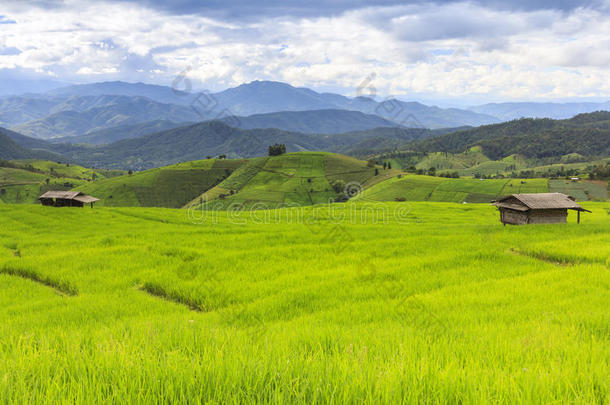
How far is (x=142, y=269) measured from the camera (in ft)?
51.9

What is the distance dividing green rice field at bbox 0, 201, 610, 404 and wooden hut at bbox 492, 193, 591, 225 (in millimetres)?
12517

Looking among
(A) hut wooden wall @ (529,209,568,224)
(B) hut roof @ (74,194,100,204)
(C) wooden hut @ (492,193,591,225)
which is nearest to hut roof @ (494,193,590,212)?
(C) wooden hut @ (492,193,591,225)

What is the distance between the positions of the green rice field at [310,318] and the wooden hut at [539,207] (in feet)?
41.1

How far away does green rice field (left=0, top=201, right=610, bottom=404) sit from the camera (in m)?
2.32

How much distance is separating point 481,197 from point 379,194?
47.5 meters

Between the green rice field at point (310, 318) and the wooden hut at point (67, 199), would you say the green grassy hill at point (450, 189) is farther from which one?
the green rice field at point (310, 318)

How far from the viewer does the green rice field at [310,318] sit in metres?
2.32

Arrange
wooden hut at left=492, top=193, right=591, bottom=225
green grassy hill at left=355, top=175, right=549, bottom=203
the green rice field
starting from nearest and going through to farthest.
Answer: the green rice field → wooden hut at left=492, top=193, right=591, bottom=225 → green grassy hill at left=355, top=175, right=549, bottom=203

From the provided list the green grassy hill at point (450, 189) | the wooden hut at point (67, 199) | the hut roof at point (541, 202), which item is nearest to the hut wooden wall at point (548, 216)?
the hut roof at point (541, 202)

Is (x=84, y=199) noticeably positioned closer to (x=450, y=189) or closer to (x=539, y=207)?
(x=539, y=207)

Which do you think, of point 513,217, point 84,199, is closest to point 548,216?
point 513,217

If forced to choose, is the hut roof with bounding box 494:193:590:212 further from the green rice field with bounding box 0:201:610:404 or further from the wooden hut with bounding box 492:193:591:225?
the green rice field with bounding box 0:201:610:404

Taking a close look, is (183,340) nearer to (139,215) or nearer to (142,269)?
(142,269)

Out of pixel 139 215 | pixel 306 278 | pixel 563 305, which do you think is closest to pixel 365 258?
pixel 306 278
